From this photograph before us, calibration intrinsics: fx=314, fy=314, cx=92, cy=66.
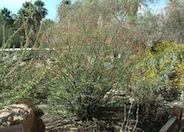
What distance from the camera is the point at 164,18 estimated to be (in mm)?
16516

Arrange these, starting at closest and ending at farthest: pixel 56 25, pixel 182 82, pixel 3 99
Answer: pixel 3 99, pixel 56 25, pixel 182 82

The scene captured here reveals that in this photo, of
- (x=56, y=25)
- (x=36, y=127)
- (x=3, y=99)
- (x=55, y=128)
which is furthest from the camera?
(x=56, y=25)

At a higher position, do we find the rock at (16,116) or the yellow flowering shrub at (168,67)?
the yellow flowering shrub at (168,67)

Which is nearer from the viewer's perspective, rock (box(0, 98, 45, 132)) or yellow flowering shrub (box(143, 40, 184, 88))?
rock (box(0, 98, 45, 132))

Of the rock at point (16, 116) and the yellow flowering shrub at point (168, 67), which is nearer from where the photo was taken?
the rock at point (16, 116)

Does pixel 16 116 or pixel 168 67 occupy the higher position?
Answer: pixel 168 67

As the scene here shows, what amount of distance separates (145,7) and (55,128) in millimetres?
13673

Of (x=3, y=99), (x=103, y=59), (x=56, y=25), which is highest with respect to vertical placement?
(x=56, y=25)

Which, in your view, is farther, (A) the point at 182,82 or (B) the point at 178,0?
(B) the point at 178,0

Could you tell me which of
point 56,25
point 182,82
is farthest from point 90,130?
point 182,82

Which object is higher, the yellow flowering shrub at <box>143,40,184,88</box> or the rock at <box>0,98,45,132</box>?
the yellow flowering shrub at <box>143,40,184,88</box>

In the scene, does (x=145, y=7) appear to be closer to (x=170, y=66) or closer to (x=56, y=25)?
(x=170, y=66)

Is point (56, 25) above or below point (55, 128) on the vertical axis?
above

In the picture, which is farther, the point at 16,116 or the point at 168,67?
the point at 168,67
